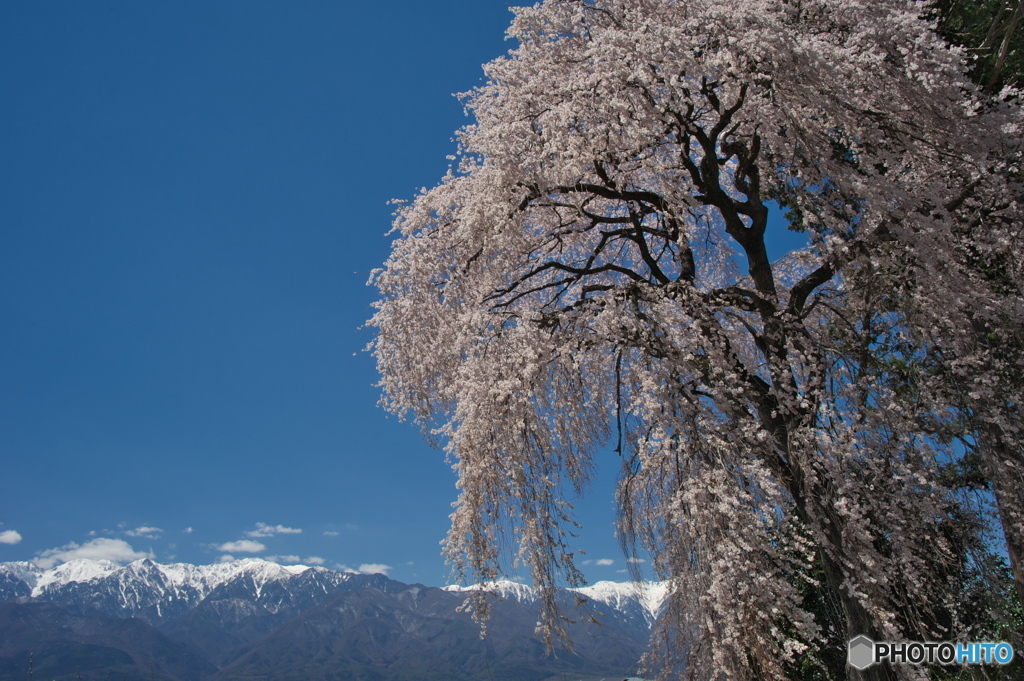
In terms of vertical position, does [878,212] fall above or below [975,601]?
above

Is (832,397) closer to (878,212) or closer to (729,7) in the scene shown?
(878,212)

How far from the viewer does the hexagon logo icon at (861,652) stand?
599cm

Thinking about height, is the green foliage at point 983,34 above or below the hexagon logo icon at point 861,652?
above

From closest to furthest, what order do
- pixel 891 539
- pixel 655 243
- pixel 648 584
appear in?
pixel 891 539
pixel 648 584
pixel 655 243

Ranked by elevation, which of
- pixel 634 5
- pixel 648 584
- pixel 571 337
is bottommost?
pixel 648 584

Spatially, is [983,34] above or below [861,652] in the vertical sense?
above

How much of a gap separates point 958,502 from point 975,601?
1428 millimetres

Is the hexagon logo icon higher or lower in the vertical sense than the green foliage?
lower

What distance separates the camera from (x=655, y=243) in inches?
419

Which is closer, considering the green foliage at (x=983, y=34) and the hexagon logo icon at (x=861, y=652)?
the hexagon logo icon at (x=861, y=652)

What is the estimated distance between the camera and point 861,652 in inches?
238

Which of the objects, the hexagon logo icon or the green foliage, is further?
the green foliage

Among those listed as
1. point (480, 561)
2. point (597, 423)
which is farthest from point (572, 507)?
point (597, 423)

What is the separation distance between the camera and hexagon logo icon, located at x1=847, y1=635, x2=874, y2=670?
5988 mm
